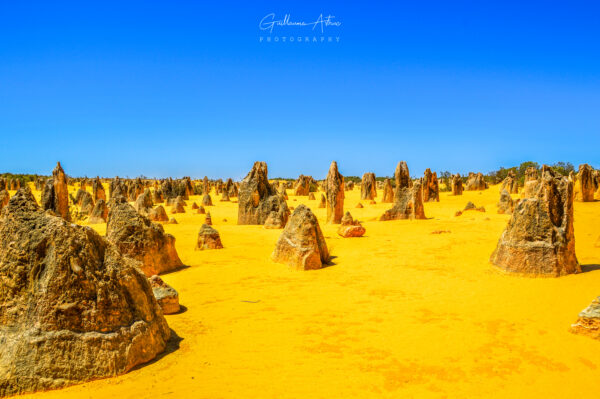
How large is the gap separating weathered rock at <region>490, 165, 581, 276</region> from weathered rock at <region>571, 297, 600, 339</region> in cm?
325

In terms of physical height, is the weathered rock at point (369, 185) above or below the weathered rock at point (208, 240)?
above

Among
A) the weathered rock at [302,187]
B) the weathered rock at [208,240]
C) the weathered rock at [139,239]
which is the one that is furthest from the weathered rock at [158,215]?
the weathered rock at [302,187]

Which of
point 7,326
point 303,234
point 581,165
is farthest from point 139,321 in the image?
point 581,165

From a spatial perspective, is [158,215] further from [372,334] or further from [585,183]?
[585,183]

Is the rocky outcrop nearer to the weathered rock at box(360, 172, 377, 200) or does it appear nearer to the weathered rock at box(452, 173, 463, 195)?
the weathered rock at box(360, 172, 377, 200)

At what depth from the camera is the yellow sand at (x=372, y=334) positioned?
4113 mm

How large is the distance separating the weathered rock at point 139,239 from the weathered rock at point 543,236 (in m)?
7.88

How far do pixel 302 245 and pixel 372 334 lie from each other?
176 inches

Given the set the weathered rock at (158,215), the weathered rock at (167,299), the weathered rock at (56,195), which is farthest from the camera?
the weathered rock at (158,215)

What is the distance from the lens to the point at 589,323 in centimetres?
528

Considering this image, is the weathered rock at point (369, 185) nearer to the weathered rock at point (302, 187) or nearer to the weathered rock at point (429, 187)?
the weathered rock at point (429, 187)

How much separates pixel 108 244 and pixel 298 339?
272 cm

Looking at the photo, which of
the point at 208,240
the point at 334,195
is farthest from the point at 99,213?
the point at 334,195

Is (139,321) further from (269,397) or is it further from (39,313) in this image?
(269,397)
